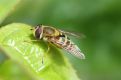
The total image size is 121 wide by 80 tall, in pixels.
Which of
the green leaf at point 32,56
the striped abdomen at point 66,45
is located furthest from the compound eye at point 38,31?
the green leaf at point 32,56

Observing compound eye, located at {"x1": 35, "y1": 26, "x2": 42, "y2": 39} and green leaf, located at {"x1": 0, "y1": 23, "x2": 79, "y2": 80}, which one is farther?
compound eye, located at {"x1": 35, "y1": 26, "x2": 42, "y2": 39}

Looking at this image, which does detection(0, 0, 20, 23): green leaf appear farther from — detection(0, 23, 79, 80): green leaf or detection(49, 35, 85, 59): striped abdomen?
detection(49, 35, 85, 59): striped abdomen

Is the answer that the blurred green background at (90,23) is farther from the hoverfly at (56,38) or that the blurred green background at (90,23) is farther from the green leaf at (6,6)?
the green leaf at (6,6)

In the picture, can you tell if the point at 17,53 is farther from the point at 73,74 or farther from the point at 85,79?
the point at 85,79

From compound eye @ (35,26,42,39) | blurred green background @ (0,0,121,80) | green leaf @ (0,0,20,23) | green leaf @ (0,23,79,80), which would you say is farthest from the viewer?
blurred green background @ (0,0,121,80)

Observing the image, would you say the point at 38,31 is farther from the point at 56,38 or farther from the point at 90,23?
the point at 90,23

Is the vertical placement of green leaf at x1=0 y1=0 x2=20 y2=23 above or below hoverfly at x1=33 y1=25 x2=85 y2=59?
above

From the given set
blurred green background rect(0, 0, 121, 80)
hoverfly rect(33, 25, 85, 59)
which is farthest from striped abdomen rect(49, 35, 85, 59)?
blurred green background rect(0, 0, 121, 80)
